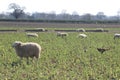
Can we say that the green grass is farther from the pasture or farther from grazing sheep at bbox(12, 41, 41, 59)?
grazing sheep at bbox(12, 41, 41, 59)

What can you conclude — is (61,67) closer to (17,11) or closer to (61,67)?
(61,67)

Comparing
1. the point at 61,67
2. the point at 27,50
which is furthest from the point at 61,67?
the point at 27,50

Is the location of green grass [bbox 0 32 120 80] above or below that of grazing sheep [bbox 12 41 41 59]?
below

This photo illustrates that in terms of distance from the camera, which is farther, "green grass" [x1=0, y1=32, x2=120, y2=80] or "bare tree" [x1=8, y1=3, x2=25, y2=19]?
"bare tree" [x1=8, y1=3, x2=25, y2=19]

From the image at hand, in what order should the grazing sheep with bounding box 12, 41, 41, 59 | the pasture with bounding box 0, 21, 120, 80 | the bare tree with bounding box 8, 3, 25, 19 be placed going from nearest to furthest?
the pasture with bounding box 0, 21, 120, 80
the grazing sheep with bounding box 12, 41, 41, 59
the bare tree with bounding box 8, 3, 25, 19

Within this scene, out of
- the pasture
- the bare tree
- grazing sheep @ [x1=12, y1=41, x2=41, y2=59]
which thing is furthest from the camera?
the bare tree

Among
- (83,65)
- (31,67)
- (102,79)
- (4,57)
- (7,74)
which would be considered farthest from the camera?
(4,57)

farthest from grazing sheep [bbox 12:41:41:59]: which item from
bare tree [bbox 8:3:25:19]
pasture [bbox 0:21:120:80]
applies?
bare tree [bbox 8:3:25:19]

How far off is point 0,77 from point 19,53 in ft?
13.6

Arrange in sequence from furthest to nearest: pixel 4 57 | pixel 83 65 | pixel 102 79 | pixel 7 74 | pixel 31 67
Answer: pixel 4 57
pixel 83 65
pixel 31 67
pixel 7 74
pixel 102 79

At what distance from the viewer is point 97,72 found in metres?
13.6

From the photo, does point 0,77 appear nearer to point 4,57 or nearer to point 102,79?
point 102,79

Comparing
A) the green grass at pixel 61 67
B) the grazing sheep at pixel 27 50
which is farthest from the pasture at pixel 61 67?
the grazing sheep at pixel 27 50

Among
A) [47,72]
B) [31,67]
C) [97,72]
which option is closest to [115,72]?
[97,72]
